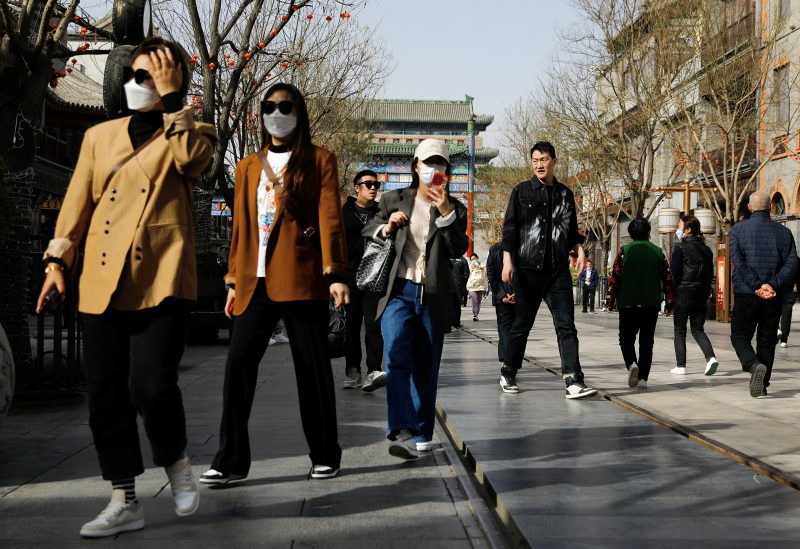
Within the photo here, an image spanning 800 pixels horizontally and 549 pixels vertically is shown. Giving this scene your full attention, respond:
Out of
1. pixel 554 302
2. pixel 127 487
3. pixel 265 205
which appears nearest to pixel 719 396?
pixel 554 302

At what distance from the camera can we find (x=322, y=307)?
509 centimetres

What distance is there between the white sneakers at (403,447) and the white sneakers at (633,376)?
4075 mm

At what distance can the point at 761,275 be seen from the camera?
9289 millimetres

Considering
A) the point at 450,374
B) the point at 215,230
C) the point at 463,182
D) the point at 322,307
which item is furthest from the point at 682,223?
the point at 463,182

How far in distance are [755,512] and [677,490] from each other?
47 cm

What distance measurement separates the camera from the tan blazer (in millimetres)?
4191

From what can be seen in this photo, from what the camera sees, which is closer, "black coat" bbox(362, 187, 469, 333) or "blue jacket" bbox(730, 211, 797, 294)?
"black coat" bbox(362, 187, 469, 333)

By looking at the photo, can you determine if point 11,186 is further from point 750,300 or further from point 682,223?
point 682,223

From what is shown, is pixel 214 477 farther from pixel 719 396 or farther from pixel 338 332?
pixel 719 396

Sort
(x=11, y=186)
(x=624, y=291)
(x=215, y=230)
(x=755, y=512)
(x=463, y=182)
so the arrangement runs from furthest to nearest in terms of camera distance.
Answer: (x=463, y=182) → (x=215, y=230) → (x=624, y=291) → (x=11, y=186) → (x=755, y=512)

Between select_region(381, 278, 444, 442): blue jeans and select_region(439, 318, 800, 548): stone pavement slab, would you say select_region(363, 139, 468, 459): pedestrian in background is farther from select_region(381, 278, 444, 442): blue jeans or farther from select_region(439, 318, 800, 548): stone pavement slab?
select_region(439, 318, 800, 548): stone pavement slab

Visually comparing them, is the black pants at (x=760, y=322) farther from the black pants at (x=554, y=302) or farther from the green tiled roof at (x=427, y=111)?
the green tiled roof at (x=427, y=111)

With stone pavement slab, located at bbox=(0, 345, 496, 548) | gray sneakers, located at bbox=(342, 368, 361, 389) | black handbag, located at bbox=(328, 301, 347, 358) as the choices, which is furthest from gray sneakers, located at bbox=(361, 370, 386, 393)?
stone pavement slab, located at bbox=(0, 345, 496, 548)

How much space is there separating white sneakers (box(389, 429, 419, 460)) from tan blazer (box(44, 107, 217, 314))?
1779 mm
